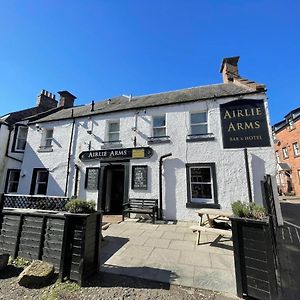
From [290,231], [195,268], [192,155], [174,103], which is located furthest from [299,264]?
[174,103]

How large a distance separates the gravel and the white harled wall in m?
5.71

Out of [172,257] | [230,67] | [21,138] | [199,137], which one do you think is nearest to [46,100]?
[21,138]

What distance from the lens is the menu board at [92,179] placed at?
10664 mm

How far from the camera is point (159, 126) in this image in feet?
35.0

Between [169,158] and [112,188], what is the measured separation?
4.29 m

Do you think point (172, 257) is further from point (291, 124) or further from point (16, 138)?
point (291, 124)

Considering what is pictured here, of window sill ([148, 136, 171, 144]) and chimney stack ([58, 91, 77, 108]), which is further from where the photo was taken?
chimney stack ([58, 91, 77, 108])

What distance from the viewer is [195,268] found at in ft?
13.6

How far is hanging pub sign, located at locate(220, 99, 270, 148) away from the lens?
28.7 ft

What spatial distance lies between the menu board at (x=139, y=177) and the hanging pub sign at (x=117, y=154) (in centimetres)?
67

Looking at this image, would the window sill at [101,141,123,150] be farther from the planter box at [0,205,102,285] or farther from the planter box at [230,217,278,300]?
the planter box at [230,217,278,300]

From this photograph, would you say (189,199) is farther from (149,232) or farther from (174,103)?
(174,103)

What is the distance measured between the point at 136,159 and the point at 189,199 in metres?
3.52

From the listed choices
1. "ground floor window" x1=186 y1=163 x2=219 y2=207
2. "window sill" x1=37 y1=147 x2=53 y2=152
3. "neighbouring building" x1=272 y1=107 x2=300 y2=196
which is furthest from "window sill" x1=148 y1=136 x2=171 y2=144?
"neighbouring building" x1=272 y1=107 x2=300 y2=196
